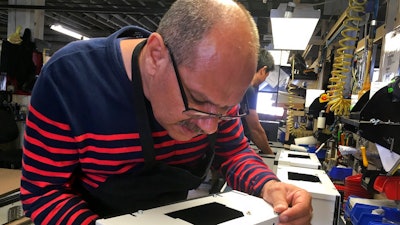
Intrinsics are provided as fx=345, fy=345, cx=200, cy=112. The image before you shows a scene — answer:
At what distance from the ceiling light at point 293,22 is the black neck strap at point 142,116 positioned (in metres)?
1.78

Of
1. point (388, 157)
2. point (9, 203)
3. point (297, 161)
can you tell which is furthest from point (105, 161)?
point (9, 203)

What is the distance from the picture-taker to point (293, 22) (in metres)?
2.38

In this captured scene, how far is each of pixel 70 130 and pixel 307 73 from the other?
511 cm

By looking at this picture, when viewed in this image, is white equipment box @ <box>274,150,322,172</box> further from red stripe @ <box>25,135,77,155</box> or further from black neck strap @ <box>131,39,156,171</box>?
red stripe @ <box>25,135,77,155</box>

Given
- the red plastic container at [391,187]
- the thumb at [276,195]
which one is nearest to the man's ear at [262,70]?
the red plastic container at [391,187]

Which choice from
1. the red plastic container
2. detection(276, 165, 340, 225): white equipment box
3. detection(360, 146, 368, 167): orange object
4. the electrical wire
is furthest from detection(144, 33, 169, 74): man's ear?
the electrical wire

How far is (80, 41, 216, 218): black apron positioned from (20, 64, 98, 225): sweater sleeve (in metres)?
0.08

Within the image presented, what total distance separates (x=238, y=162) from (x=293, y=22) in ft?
5.42

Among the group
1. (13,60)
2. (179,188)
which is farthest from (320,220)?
(13,60)

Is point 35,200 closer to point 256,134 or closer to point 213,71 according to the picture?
point 213,71

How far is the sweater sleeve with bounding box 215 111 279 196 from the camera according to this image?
0.95 meters

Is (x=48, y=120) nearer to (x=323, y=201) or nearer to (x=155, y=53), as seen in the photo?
(x=155, y=53)

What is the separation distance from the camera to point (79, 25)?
8422mm

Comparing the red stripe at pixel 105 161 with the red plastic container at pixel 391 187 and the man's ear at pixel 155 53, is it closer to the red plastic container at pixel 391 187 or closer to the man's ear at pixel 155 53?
the man's ear at pixel 155 53
